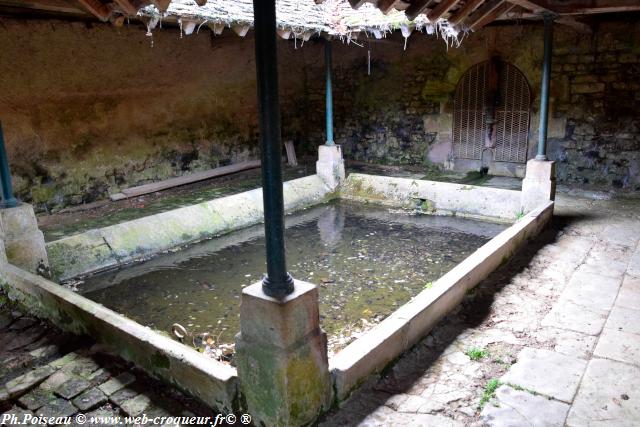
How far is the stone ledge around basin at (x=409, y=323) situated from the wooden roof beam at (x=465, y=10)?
253 centimetres

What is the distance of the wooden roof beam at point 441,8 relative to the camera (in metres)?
4.99

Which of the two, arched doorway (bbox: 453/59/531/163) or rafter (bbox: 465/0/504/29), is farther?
arched doorway (bbox: 453/59/531/163)

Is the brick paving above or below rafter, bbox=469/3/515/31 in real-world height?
below

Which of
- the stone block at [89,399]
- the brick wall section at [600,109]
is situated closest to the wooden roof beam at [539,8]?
the brick wall section at [600,109]

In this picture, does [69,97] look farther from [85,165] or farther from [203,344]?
[203,344]

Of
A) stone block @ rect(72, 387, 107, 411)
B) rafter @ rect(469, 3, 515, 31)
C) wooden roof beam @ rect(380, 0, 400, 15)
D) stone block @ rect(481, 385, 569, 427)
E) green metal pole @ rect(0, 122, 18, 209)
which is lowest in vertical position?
stone block @ rect(72, 387, 107, 411)

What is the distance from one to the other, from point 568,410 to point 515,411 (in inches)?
12.9

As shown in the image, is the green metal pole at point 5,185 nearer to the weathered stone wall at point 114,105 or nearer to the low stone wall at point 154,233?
the low stone wall at point 154,233

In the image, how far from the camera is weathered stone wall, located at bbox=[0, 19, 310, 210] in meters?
7.68

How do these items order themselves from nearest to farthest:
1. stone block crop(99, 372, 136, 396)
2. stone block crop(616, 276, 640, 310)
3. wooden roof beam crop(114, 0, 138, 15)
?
1. stone block crop(99, 372, 136, 396)
2. wooden roof beam crop(114, 0, 138, 15)
3. stone block crop(616, 276, 640, 310)

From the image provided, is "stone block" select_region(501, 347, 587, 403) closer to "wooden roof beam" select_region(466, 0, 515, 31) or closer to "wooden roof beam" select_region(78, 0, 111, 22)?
"wooden roof beam" select_region(466, 0, 515, 31)

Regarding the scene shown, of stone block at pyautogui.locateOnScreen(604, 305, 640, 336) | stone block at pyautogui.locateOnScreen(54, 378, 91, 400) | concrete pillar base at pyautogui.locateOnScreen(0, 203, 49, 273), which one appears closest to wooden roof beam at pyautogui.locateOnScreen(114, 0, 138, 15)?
concrete pillar base at pyautogui.locateOnScreen(0, 203, 49, 273)

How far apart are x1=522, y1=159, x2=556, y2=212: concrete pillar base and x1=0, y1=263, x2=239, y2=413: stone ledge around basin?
5.48 meters

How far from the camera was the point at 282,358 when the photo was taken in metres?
2.83
